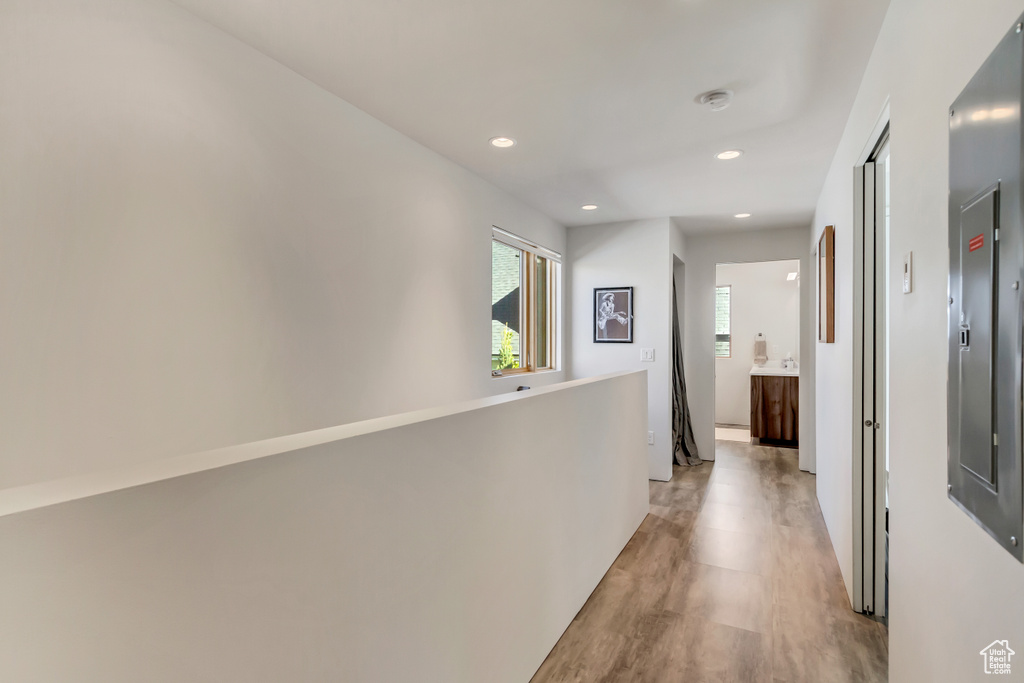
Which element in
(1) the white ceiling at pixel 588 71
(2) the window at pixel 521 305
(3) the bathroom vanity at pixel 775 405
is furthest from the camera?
(3) the bathroom vanity at pixel 775 405

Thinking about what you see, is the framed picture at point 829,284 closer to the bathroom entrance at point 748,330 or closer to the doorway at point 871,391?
the doorway at point 871,391

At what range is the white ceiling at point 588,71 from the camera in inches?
69.7

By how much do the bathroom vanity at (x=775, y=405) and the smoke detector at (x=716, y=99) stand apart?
4.66 m

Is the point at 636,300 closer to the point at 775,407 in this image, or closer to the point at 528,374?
the point at 528,374

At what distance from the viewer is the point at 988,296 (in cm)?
87

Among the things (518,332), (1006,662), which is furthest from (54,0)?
(518,332)

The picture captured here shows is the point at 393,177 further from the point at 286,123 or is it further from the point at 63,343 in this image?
the point at 63,343

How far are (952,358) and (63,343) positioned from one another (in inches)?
83.8

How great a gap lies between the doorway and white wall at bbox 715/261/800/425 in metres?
5.17

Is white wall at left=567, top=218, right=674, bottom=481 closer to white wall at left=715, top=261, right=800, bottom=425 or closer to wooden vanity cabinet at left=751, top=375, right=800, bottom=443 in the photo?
wooden vanity cabinet at left=751, top=375, right=800, bottom=443

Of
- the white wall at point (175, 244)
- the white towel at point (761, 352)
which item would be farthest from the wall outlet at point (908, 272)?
Result: the white towel at point (761, 352)

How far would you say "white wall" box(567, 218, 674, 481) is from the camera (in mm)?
4816

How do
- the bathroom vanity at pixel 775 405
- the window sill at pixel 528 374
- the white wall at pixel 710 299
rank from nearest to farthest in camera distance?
the window sill at pixel 528 374, the white wall at pixel 710 299, the bathroom vanity at pixel 775 405

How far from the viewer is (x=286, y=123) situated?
2119 mm
